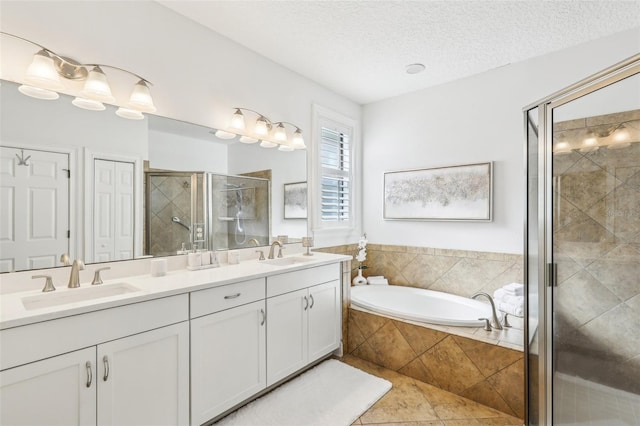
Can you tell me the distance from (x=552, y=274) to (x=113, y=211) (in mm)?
2528

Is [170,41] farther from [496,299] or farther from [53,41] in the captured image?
[496,299]

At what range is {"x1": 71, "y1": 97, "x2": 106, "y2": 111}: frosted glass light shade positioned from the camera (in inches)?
65.6

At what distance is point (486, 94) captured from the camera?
9.54ft

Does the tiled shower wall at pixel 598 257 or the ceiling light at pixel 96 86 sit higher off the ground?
the ceiling light at pixel 96 86

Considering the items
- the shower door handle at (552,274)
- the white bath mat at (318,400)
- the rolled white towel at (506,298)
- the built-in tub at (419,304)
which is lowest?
the white bath mat at (318,400)

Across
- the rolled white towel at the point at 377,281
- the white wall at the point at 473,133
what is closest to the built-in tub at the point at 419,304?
the rolled white towel at the point at 377,281

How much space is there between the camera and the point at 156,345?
4.87ft

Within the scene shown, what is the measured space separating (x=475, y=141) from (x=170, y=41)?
2765 millimetres

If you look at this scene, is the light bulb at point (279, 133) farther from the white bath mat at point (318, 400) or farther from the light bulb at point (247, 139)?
the white bath mat at point (318, 400)

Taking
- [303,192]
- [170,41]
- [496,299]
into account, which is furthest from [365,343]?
[170,41]

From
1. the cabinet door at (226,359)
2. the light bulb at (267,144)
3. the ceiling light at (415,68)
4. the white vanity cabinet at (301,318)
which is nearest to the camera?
the cabinet door at (226,359)

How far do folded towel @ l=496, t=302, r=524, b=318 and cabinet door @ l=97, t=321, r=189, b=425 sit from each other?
7.66 ft

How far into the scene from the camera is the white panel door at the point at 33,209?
1.44 metres

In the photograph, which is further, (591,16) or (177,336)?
(591,16)
